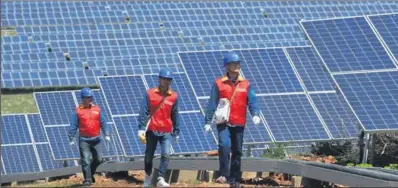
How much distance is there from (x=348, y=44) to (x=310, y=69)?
78.6 inches

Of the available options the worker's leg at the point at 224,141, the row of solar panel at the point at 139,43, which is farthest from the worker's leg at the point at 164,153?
the row of solar panel at the point at 139,43

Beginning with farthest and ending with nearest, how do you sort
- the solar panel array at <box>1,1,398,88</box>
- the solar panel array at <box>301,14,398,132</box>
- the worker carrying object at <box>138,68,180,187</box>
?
the solar panel array at <box>1,1,398,88</box> → the solar panel array at <box>301,14,398,132</box> → the worker carrying object at <box>138,68,180,187</box>

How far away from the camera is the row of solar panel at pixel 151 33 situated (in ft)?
176

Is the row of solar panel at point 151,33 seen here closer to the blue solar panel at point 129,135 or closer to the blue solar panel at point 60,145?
the blue solar panel at point 60,145

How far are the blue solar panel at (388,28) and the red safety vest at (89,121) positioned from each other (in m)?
8.99

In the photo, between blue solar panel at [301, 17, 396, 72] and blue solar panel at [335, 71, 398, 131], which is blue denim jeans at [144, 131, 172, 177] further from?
blue solar panel at [301, 17, 396, 72]

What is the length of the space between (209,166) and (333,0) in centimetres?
4163

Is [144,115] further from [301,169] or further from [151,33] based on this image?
[151,33]

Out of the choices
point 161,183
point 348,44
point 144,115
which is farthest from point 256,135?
point 161,183

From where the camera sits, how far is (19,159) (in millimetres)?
35469

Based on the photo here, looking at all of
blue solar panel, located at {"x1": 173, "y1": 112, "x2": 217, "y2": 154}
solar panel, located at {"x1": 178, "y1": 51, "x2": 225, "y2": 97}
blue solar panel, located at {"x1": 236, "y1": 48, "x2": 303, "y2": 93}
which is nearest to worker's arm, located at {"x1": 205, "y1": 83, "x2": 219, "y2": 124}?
blue solar panel, located at {"x1": 236, "y1": 48, "x2": 303, "y2": 93}

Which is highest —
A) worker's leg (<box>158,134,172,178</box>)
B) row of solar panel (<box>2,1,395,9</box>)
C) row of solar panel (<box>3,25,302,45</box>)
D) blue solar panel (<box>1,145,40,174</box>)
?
row of solar panel (<box>2,1,395,9</box>)

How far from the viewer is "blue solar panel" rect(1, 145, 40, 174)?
3495 cm

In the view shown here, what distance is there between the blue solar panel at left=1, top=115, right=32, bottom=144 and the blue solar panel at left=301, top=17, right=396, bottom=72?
10.2m
